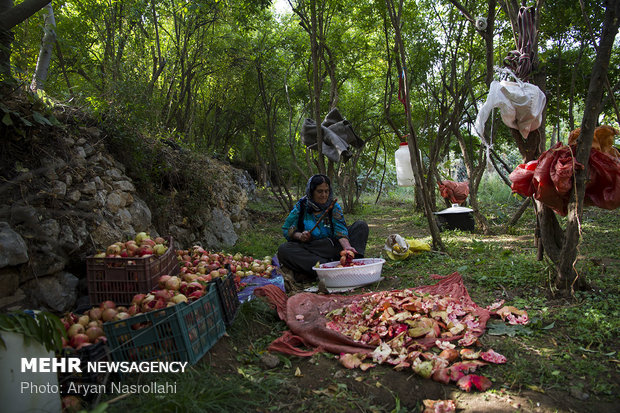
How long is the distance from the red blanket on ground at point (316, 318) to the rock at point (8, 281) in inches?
69.5

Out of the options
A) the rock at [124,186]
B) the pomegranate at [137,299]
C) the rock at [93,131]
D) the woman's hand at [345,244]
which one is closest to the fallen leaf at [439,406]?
the pomegranate at [137,299]

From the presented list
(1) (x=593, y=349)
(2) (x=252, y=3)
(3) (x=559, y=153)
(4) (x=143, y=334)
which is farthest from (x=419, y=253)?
(2) (x=252, y=3)

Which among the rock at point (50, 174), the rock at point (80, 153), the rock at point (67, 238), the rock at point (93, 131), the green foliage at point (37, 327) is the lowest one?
the green foliage at point (37, 327)

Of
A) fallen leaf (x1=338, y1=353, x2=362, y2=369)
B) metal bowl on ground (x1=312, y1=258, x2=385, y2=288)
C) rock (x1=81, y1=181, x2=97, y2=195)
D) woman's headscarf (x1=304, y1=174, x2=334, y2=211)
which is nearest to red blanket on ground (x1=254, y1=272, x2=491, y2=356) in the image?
fallen leaf (x1=338, y1=353, x2=362, y2=369)

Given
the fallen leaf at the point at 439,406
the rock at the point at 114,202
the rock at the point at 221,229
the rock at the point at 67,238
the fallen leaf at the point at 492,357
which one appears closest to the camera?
the fallen leaf at the point at 439,406

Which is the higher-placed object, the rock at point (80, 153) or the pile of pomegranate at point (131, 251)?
the rock at point (80, 153)

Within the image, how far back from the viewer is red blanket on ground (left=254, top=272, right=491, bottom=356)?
264 centimetres

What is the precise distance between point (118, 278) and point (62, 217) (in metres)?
0.98

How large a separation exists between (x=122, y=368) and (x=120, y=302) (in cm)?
77

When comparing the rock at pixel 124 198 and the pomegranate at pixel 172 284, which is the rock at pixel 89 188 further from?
the pomegranate at pixel 172 284

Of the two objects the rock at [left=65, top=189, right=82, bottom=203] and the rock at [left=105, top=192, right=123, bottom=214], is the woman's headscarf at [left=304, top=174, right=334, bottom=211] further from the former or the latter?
the rock at [left=65, top=189, right=82, bottom=203]

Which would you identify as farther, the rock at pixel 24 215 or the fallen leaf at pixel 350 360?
the rock at pixel 24 215

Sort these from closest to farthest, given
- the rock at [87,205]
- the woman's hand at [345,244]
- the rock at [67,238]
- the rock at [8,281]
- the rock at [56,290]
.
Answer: the rock at [8,281], the rock at [56,290], the rock at [67,238], the rock at [87,205], the woman's hand at [345,244]

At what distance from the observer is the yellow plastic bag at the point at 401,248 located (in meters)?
5.15
